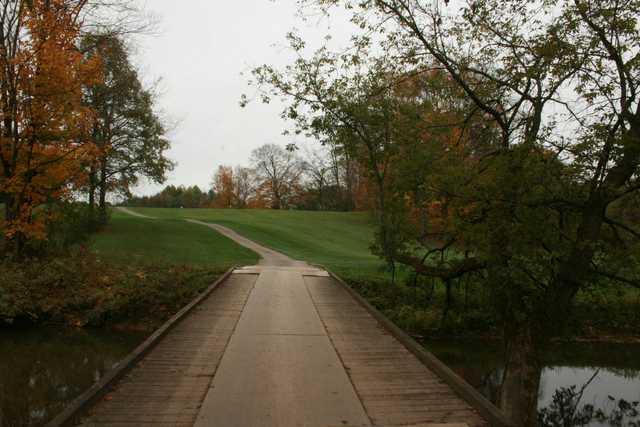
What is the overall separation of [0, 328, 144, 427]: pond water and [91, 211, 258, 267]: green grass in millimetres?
7833

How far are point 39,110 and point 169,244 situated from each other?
1888 cm

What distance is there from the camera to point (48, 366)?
37.9ft

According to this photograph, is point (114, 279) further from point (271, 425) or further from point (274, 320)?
point (271, 425)

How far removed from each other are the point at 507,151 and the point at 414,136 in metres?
3.31

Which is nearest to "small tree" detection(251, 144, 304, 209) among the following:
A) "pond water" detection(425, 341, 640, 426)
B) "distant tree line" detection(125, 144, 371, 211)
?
"distant tree line" detection(125, 144, 371, 211)

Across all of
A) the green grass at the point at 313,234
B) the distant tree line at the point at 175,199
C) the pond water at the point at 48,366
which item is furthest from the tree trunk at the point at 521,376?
the distant tree line at the point at 175,199

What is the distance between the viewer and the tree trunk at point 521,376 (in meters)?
9.49

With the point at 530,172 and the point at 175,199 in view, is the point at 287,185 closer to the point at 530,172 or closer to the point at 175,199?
the point at 175,199

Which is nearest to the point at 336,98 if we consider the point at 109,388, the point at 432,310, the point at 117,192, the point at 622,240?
the point at 432,310

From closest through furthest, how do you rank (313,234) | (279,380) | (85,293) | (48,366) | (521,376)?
1. (279,380)
2. (521,376)
3. (48,366)
4. (85,293)
5. (313,234)

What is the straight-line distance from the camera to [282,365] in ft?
25.6

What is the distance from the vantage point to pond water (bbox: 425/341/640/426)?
39.8ft

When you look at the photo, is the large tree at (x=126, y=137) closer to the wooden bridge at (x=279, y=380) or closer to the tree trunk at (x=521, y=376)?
the wooden bridge at (x=279, y=380)

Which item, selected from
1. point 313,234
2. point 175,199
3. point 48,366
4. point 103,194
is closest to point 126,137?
point 103,194
